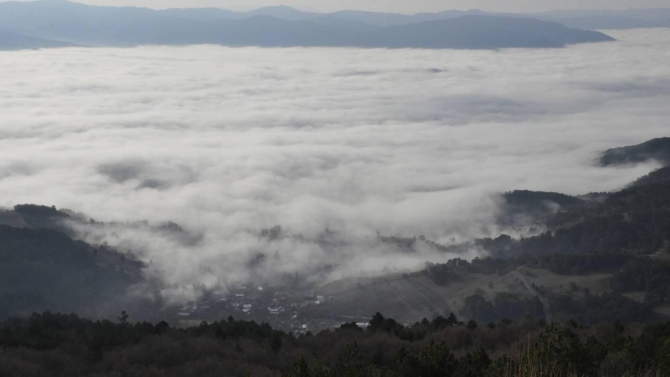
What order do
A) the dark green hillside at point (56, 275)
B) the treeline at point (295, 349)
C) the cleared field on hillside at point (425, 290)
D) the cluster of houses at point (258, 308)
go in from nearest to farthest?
the treeline at point (295, 349)
the cluster of houses at point (258, 308)
the dark green hillside at point (56, 275)
the cleared field on hillside at point (425, 290)

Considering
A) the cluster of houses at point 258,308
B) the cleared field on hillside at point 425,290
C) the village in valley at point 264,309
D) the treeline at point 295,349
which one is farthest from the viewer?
the cleared field on hillside at point 425,290

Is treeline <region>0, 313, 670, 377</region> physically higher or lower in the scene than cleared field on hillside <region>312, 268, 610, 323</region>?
higher

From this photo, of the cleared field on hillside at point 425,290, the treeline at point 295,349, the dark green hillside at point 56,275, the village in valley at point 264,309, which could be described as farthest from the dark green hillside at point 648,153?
the treeline at point 295,349

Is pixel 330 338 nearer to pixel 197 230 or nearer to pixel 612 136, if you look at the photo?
pixel 197 230

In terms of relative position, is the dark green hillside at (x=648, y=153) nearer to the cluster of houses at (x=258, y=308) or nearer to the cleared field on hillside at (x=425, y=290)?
the cleared field on hillside at (x=425, y=290)

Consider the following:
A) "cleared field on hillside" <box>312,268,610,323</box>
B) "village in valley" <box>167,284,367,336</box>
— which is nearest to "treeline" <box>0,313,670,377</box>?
"village in valley" <box>167,284,367,336</box>

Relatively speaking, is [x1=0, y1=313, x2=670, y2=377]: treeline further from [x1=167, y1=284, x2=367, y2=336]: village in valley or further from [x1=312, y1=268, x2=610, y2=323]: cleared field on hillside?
[x1=312, y1=268, x2=610, y2=323]: cleared field on hillside

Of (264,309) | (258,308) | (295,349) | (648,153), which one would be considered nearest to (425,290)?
(264,309)

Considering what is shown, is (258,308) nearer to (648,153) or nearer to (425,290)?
(425,290)
